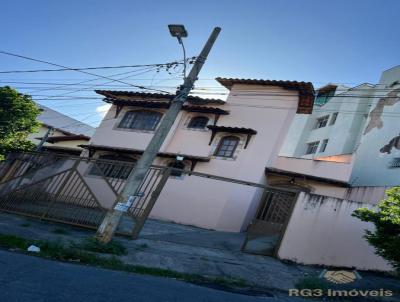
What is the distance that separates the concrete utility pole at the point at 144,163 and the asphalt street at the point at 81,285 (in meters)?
1.63

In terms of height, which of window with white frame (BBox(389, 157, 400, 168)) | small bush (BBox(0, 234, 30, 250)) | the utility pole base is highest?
window with white frame (BBox(389, 157, 400, 168))

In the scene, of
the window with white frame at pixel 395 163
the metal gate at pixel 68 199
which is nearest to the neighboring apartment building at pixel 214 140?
the metal gate at pixel 68 199

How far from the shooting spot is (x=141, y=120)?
1773 centimetres

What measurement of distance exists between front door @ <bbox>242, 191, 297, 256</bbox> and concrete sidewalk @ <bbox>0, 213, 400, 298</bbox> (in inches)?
21.0

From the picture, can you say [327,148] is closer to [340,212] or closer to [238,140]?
[238,140]

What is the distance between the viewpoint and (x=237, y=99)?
16891 millimetres

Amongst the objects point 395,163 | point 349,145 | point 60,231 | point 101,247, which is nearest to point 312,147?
point 349,145

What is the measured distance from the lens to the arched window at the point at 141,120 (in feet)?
56.9

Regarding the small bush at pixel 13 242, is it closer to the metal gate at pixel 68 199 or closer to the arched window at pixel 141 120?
the metal gate at pixel 68 199

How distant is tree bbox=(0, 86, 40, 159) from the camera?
15711mm

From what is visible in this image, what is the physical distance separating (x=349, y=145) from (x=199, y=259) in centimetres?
2042

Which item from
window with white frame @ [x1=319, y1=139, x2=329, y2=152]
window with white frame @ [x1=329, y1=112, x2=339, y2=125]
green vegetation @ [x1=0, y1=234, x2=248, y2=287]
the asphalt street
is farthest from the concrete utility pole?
window with white frame @ [x1=329, y1=112, x2=339, y2=125]

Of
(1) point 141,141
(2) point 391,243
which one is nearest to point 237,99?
(1) point 141,141

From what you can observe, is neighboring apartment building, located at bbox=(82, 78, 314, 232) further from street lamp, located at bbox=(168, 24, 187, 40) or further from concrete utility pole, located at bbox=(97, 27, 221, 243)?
street lamp, located at bbox=(168, 24, 187, 40)
